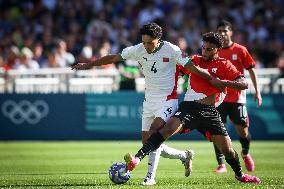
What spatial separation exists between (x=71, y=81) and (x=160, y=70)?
11508 mm

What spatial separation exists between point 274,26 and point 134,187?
1793cm

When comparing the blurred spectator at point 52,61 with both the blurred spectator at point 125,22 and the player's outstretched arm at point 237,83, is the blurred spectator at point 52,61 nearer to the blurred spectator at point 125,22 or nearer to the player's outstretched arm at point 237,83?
the blurred spectator at point 125,22

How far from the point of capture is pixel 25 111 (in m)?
23.9

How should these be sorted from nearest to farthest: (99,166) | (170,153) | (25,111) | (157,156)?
(157,156), (170,153), (99,166), (25,111)

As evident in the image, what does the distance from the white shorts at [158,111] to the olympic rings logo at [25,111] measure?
11165 mm

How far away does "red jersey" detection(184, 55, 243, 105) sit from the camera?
501 inches

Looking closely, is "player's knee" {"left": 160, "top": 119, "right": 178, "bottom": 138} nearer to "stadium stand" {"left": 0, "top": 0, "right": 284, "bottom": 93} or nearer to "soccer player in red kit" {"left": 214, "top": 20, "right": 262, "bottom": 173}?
"soccer player in red kit" {"left": 214, "top": 20, "right": 262, "bottom": 173}

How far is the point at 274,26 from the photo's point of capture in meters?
29.1

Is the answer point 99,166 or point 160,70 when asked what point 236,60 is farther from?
point 99,166

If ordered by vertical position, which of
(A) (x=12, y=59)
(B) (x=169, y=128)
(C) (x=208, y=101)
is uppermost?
(A) (x=12, y=59)

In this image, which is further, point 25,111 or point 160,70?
point 25,111

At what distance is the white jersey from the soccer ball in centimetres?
120

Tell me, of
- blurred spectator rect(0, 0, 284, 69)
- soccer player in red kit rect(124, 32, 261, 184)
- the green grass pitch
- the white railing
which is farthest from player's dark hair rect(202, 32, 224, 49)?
blurred spectator rect(0, 0, 284, 69)

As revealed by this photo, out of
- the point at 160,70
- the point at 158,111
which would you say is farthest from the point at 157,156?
the point at 160,70
